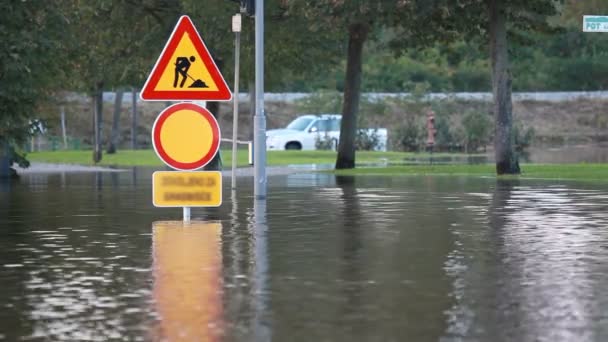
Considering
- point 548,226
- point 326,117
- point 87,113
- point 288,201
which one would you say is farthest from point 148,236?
point 87,113

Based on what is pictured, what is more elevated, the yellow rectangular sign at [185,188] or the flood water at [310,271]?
the yellow rectangular sign at [185,188]

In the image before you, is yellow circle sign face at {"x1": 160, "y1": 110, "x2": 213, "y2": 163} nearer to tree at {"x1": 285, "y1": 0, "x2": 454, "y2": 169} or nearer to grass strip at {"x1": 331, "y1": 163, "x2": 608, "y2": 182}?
grass strip at {"x1": 331, "y1": 163, "x2": 608, "y2": 182}

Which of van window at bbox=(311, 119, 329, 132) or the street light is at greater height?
the street light

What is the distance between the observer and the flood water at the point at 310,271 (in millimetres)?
10695

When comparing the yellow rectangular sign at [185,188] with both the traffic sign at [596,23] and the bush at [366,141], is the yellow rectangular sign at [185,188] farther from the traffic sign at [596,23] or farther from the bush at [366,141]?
the bush at [366,141]

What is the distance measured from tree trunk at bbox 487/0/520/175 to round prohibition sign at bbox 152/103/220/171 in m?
18.3

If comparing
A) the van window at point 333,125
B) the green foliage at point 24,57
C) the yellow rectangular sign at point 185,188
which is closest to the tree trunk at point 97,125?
the van window at point 333,125

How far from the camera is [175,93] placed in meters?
19.6

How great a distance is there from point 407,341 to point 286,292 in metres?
2.82

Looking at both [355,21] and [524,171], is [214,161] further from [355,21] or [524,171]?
[524,171]

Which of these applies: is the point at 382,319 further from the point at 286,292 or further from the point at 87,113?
the point at 87,113

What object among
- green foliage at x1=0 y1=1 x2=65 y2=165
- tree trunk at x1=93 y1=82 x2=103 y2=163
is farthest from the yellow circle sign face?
tree trunk at x1=93 y1=82 x2=103 y2=163

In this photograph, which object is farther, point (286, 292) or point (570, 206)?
point (570, 206)

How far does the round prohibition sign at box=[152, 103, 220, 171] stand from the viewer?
64.1 ft
